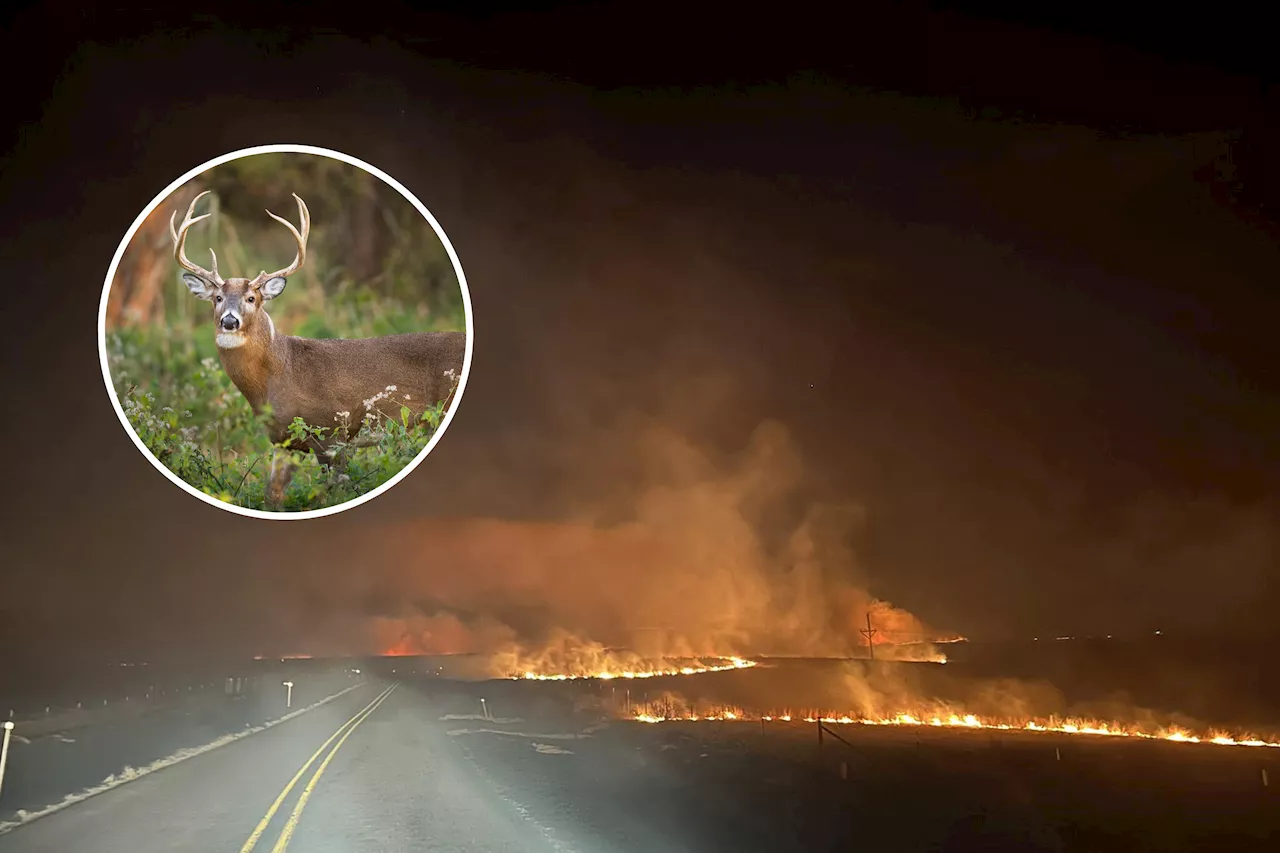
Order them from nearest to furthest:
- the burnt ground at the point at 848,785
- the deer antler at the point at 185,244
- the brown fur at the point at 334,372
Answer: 1. the deer antler at the point at 185,244
2. the brown fur at the point at 334,372
3. the burnt ground at the point at 848,785

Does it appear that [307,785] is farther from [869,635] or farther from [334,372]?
[869,635]

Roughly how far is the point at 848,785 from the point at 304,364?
2.53 metres

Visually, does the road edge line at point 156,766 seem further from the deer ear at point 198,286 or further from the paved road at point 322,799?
the deer ear at point 198,286

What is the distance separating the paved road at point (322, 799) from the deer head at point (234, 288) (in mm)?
1297

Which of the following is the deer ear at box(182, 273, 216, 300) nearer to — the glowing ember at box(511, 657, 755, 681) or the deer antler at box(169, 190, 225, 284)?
the deer antler at box(169, 190, 225, 284)

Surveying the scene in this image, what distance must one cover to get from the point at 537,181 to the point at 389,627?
5.51ft

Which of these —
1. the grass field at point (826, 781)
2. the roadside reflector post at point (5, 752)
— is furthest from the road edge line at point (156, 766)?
the grass field at point (826, 781)

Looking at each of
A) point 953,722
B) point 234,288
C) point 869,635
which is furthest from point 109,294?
point 953,722

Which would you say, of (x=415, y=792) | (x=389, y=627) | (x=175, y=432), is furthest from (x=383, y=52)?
(x=415, y=792)

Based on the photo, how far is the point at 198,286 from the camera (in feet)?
7.71

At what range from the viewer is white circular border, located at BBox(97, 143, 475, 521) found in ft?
7.79

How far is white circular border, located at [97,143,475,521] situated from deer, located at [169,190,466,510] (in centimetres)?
5

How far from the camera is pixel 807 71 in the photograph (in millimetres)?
3133

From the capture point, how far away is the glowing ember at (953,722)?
10.9 feet
